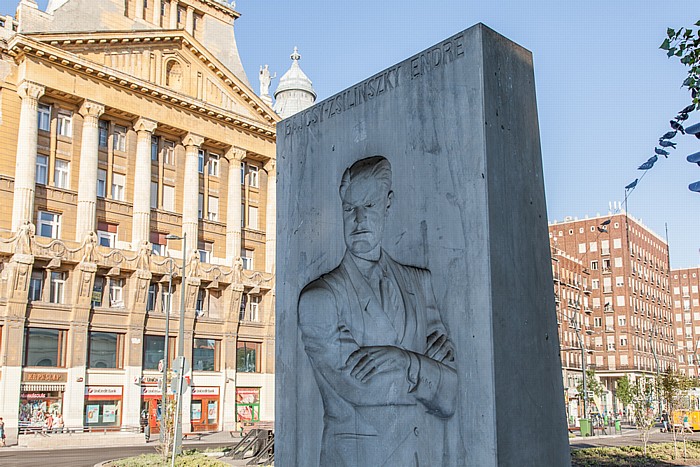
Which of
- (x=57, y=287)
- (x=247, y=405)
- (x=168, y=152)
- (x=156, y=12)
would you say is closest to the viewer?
(x=57, y=287)

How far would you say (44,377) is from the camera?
132 ft

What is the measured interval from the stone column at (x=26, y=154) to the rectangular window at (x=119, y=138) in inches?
226

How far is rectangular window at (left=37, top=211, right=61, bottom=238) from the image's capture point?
42188mm

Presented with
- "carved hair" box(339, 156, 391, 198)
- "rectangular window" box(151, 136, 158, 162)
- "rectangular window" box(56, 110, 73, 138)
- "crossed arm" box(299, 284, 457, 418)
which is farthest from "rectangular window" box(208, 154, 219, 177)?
"crossed arm" box(299, 284, 457, 418)

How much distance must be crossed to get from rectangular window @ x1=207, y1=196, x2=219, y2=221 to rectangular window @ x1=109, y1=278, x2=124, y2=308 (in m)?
8.98

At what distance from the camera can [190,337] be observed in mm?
48344

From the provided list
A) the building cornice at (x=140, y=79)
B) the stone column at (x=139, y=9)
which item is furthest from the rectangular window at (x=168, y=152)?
the stone column at (x=139, y=9)

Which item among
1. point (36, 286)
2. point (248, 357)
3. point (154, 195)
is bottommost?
point (248, 357)

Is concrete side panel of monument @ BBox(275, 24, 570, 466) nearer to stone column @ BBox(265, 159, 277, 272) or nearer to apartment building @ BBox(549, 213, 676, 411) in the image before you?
stone column @ BBox(265, 159, 277, 272)

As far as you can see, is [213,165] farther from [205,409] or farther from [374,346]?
[374,346]

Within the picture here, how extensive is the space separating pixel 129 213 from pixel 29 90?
30.1 feet

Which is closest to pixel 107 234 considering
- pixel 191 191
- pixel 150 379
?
pixel 191 191

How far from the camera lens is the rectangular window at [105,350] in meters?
43.0

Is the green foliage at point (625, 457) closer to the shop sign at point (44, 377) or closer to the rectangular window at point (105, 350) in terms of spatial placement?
the shop sign at point (44, 377)
